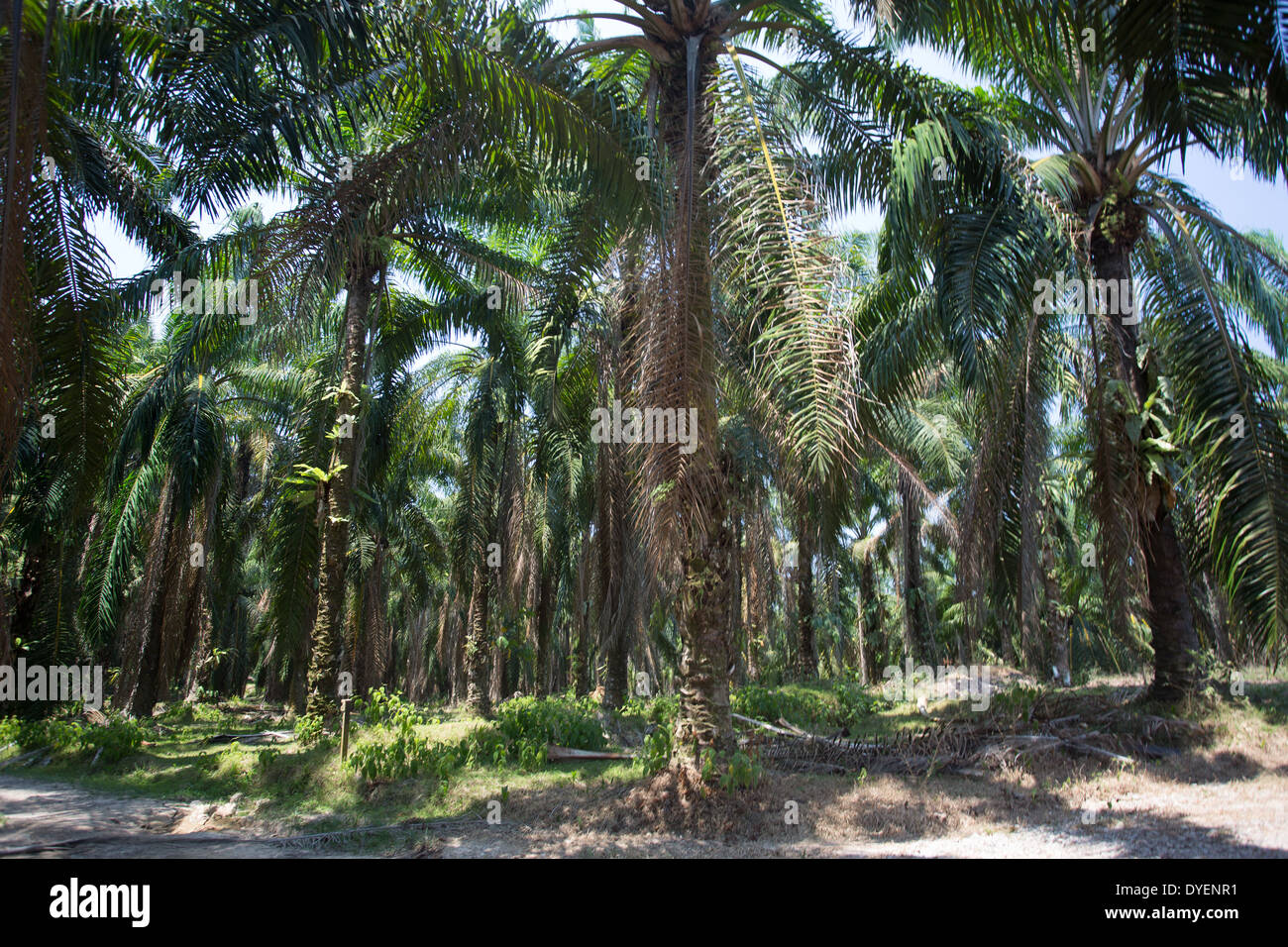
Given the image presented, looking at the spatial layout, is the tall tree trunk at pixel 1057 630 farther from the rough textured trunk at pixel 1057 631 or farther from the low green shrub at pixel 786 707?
the low green shrub at pixel 786 707

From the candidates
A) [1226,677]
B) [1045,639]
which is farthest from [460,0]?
[1045,639]

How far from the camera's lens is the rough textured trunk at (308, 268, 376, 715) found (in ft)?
36.1

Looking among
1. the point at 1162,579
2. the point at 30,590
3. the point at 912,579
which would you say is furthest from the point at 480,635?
the point at 1162,579

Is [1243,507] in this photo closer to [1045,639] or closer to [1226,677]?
[1226,677]

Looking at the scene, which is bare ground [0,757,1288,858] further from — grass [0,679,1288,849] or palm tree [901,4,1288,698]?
palm tree [901,4,1288,698]

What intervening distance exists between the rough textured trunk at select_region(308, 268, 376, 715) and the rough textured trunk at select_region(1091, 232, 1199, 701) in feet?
34.1

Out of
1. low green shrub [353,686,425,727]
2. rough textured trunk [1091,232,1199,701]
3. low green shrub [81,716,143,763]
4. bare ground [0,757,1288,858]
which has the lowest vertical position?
low green shrub [81,716,143,763]

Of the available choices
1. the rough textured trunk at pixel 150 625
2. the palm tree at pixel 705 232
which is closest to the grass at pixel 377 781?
the palm tree at pixel 705 232

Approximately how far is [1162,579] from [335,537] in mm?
11427

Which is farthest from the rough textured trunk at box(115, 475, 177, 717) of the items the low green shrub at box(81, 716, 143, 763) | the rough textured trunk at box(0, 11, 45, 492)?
the rough textured trunk at box(0, 11, 45, 492)

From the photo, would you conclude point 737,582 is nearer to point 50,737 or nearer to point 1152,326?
point 1152,326

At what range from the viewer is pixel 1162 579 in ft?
32.1

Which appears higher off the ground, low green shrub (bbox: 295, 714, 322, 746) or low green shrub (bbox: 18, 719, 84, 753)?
low green shrub (bbox: 295, 714, 322, 746)
